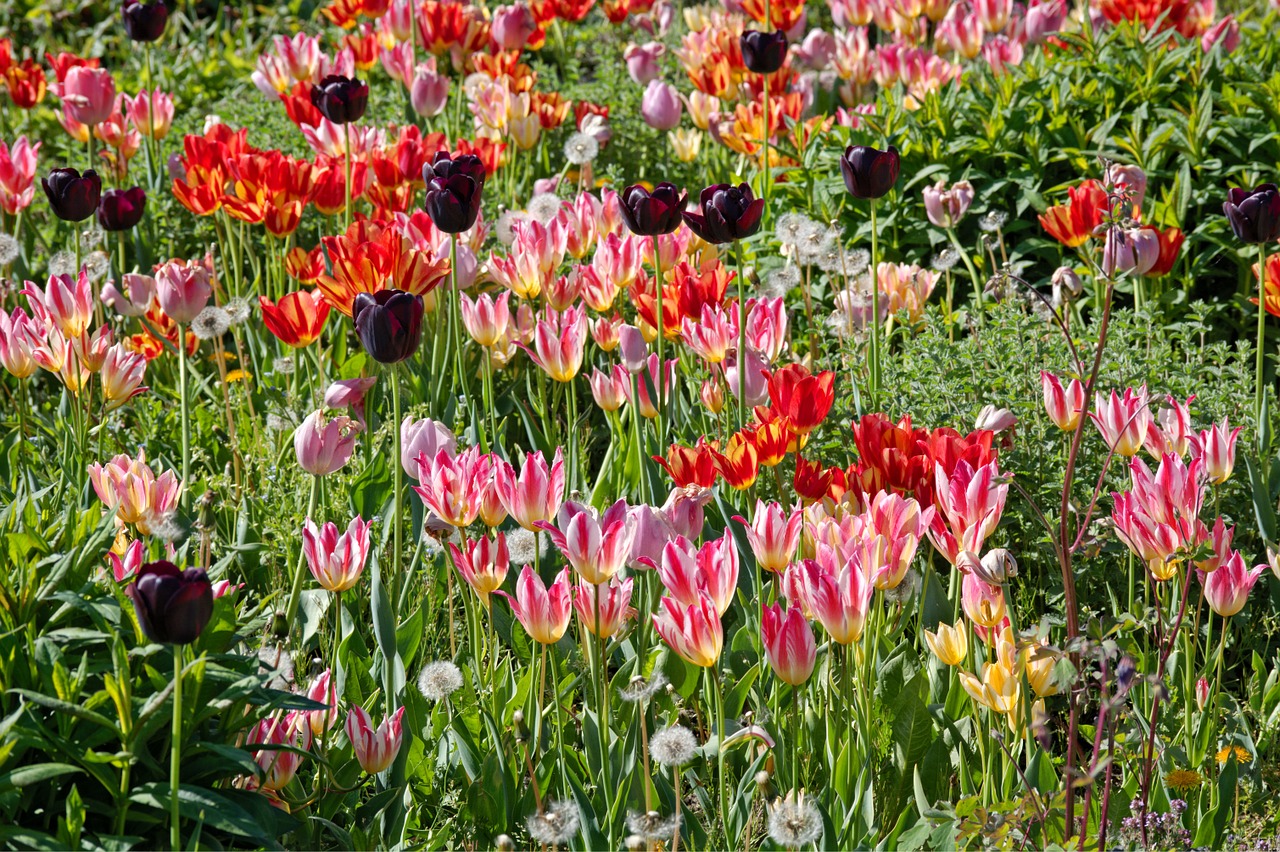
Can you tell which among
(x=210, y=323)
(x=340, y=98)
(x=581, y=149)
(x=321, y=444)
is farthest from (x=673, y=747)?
(x=581, y=149)

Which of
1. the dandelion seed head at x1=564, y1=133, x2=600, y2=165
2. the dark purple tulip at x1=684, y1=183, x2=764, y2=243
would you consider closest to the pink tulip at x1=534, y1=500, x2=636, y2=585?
the dark purple tulip at x1=684, y1=183, x2=764, y2=243

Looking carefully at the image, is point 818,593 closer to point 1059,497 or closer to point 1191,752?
point 1191,752

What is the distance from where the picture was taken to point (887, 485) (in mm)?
2041

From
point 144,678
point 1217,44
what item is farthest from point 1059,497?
point 1217,44

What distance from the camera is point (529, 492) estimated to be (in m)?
1.91

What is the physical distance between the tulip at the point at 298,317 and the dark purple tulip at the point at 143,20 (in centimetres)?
144

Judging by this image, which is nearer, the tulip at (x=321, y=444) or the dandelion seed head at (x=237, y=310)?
the tulip at (x=321, y=444)

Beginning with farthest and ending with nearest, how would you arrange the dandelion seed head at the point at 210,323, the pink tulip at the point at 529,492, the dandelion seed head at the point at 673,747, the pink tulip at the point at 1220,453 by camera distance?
the dandelion seed head at the point at 210,323 → the pink tulip at the point at 1220,453 → the pink tulip at the point at 529,492 → the dandelion seed head at the point at 673,747

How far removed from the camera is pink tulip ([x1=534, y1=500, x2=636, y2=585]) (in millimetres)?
1714

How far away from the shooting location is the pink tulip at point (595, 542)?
1714 mm

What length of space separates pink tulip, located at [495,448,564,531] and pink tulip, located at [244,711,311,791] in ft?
1.38

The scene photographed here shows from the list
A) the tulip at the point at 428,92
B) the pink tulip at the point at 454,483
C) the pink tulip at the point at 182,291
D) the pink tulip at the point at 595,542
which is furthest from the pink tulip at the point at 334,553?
the tulip at the point at 428,92

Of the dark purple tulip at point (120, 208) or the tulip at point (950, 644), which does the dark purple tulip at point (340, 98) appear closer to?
the dark purple tulip at point (120, 208)

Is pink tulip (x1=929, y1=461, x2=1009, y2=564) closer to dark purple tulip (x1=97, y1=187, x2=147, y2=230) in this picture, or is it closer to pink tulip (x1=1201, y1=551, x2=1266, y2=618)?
pink tulip (x1=1201, y1=551, x2=1266, y2=618)
